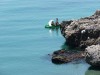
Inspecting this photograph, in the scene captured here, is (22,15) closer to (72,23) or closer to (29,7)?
(29,7)

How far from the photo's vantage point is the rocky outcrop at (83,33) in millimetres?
40156

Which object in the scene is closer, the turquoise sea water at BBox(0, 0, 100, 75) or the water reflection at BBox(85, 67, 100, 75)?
the water reflection at BBox(85, 67, 100, 75)

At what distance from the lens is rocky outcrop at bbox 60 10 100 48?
40.2m

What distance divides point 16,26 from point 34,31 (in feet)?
15.0

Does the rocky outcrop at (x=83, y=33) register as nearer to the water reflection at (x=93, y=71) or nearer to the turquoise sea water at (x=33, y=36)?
the turquoise sea water at (x=33, y=36)

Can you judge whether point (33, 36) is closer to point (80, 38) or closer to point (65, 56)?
point (80, 38)

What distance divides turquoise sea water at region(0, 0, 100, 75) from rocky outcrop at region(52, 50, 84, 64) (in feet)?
1.89

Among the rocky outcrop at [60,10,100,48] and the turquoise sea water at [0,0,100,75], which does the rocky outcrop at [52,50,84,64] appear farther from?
the rocky outcrop at [60,10,100,48]

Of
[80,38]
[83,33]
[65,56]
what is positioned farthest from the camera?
[80,38]

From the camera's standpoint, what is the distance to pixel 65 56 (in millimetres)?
37844

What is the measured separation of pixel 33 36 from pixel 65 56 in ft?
40.1

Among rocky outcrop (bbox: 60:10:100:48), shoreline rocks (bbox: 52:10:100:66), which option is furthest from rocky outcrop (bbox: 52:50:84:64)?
rocky outcrop (bbox: 60:10:100:48)

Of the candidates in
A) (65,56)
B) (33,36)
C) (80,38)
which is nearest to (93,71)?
(65,56)

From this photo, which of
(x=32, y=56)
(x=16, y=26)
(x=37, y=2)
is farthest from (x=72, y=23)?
(x=37, y=2)
